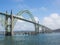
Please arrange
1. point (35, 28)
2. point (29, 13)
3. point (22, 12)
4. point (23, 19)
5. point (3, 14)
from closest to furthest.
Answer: point (3, 14) < point (23, 19) < point (22, 12) < point (29, 13) < point (35, 28)

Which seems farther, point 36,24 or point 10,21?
point 36,24

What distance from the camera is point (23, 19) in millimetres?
113688

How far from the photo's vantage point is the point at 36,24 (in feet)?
474

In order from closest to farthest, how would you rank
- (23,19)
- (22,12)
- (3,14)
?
(3,14), (23,19), (22,12)

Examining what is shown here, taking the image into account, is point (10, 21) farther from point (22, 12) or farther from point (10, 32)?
point (22, 12)

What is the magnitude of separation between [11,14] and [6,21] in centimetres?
507

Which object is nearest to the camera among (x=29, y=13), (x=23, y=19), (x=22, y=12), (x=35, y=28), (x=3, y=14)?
(x=3, y=14)

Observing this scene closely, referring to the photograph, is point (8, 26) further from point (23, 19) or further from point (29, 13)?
point (29, 13)

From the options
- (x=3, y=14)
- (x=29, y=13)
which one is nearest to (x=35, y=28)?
(x=29, y=13)

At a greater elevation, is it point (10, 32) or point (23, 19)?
point (23, 19)

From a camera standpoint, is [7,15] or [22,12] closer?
[7,15]

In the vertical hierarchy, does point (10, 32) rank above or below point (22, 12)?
below

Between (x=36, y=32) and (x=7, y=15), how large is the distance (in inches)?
1886

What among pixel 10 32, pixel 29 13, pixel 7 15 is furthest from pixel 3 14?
pixel 29 13
